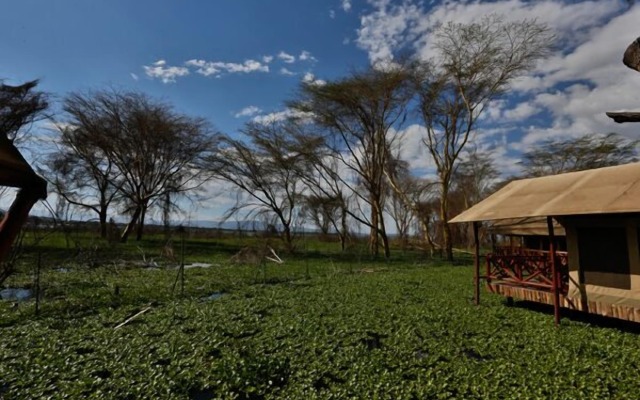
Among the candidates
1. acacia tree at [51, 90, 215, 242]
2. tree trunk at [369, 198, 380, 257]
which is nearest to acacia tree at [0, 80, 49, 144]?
acacia tree at [51, 90, 215, 242]

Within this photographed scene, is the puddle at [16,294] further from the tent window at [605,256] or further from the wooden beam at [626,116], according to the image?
the tent window at [605,256]

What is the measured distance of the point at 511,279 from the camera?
28.6 ft

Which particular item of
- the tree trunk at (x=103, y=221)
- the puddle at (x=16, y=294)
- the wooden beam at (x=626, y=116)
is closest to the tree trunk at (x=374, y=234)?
the puddle at (x=16, y=294)

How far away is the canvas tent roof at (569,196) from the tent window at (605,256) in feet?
2.67

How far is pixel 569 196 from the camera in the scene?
273 inches

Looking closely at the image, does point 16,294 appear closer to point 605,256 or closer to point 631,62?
point 631,62

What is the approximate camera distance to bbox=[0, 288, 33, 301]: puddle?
9389mm

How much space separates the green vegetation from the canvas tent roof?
6.63 feet

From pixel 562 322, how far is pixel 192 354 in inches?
258

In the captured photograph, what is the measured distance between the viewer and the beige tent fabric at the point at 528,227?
12.1m

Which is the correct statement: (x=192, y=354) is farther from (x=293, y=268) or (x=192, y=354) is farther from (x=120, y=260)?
(x=120, y=260)

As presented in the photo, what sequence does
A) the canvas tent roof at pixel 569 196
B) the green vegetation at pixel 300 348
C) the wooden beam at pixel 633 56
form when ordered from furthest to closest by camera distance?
the canvas tent roof at pixel 569 196, the green vegetation at pixel 300 348, the wooden beam at pixel 633 56

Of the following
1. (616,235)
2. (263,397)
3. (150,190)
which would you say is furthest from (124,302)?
(150,190)

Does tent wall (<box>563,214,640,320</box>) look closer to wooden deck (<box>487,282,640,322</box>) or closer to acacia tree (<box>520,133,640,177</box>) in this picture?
wooden deck (<box>487,282,640,322</box>)
